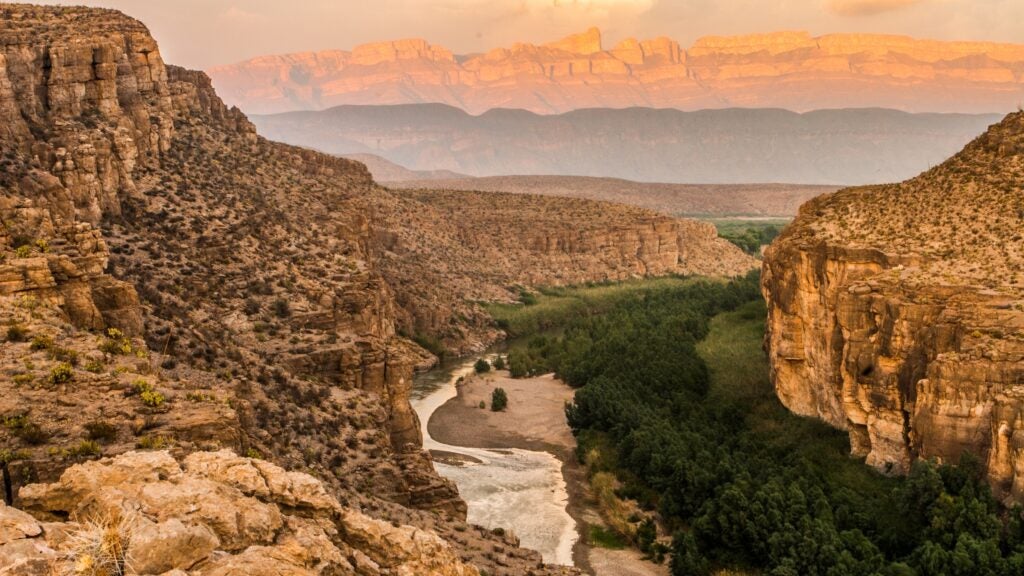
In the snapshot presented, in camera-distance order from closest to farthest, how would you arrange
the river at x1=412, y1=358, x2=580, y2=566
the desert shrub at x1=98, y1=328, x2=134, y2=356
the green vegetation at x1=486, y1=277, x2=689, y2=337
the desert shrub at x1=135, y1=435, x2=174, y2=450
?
the desert shrub at x1=135, y1=435, x2=174, y2=450 < the desert shrub at x1=98, y1=328, x2=134, y2=356 < the river at x1=412, y1=358, x2=580, y2=566 < the green vegetation at x1=486, y1=277, x2=689, y2=337

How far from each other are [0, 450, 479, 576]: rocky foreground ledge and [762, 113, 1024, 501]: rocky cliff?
25127 mm

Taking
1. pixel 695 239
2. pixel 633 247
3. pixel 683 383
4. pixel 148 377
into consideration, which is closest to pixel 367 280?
pixel 683 383

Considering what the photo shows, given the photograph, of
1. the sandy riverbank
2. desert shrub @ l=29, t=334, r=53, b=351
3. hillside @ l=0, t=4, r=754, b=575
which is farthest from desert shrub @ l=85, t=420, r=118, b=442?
the sandy riverbank

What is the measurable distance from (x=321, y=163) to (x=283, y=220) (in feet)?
138

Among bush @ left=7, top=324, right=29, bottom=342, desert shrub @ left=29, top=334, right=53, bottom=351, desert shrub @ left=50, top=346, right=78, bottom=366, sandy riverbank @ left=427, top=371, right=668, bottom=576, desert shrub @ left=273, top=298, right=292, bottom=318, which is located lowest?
sandy riverbank @ left=427, top=371, right=668, bottom=576

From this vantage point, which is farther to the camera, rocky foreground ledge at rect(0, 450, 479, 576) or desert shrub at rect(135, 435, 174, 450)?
desert shrub at rect(135, 435, 174, 450)

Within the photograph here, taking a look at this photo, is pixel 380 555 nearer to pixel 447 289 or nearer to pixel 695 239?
pixel 447 289

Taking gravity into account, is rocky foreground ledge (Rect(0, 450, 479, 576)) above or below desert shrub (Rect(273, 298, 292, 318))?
above

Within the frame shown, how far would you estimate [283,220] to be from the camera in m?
60.2

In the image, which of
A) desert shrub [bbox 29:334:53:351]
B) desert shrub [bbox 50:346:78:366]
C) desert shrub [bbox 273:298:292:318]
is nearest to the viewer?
desert shrub [bbox 50:346:78:366]

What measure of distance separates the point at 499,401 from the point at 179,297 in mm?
31490

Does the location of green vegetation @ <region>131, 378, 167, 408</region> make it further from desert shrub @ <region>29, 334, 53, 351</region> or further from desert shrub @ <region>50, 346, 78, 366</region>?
desert shrub @ <region>29, 334, 53, 351</region>

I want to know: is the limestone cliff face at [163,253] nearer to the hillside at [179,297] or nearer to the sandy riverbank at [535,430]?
the hillside at [179,297]

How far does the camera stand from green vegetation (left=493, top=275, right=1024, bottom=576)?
32812mm
